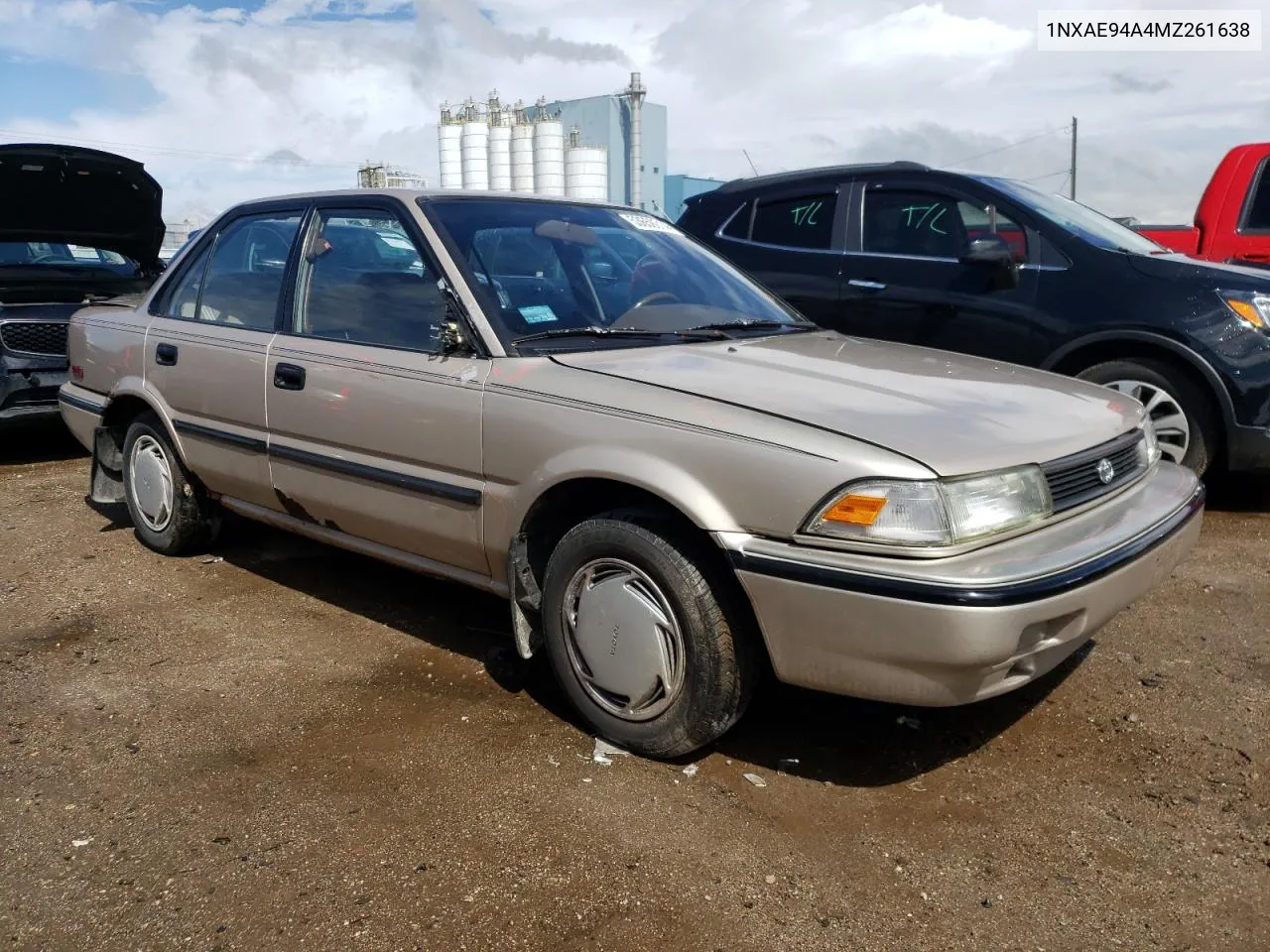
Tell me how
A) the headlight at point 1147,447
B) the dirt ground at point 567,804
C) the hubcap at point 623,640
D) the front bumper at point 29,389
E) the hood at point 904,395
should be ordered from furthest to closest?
the front bumper at point 29,389 → the headlight at point 1147,447 → the hubcap at point 623,640 → the hood at point 904,395 → the dirt ground at point 567,804

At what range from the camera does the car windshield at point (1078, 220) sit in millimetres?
5445

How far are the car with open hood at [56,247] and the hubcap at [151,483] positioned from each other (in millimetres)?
2179

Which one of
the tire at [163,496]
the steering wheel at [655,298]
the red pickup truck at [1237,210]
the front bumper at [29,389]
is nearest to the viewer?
the steering wheel at [655,298]

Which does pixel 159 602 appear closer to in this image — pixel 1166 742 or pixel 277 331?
pixel 277 331

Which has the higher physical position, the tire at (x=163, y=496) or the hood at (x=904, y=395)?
the hood at (x=904, y=395)

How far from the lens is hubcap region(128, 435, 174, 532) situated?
182 inches

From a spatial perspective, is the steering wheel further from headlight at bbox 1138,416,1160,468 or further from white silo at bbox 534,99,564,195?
white silo at bbox 534,99,564,195

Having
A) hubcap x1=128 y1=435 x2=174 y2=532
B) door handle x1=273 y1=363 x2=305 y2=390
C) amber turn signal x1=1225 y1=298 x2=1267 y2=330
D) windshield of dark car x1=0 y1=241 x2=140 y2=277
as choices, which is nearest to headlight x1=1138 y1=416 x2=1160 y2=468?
amber turn signal x1=1225 y1=298 x2=1267 y2=330

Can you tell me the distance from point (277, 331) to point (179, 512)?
1.24 metres

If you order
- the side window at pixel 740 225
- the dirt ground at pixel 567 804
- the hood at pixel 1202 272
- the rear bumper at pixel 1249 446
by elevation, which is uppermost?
the side window at pixel 740 225

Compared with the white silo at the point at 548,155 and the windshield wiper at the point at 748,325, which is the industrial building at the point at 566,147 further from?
the windshield wiper at the point at 748,325

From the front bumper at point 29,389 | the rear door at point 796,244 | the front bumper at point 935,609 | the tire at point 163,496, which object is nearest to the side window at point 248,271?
the tire at point 163,496

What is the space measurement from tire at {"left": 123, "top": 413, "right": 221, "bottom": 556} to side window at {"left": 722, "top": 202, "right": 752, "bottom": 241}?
3.44m

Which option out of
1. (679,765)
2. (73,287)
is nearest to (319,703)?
(679,765)
